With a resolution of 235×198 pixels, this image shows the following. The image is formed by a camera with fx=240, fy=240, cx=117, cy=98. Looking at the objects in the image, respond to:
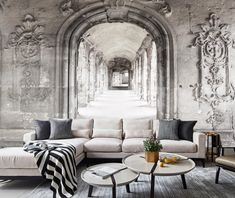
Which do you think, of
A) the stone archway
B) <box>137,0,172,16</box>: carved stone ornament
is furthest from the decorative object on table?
<box>137,0,172,16</box>: carved stone ornament

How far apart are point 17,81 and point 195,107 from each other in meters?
4.76

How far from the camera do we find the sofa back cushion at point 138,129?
5.23m

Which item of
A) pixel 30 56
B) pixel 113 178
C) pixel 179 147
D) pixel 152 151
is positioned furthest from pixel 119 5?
pixel 113 178

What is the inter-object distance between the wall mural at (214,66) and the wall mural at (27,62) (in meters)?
4.10

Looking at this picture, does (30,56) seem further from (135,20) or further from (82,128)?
(135,20)

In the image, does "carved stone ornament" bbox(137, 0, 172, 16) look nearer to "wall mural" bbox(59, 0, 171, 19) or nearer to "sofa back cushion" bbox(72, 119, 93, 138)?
"wall mural" bbox(59, 0, 171, 19)

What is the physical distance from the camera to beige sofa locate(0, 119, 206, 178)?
3578mm

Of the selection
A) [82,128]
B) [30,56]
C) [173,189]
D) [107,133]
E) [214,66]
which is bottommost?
[173,189]

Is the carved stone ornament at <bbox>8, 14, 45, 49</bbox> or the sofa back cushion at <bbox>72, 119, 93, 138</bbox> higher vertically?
the carved stone ornament at <bbox>8, 14, 45, 49</bbox>

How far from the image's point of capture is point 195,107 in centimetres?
627

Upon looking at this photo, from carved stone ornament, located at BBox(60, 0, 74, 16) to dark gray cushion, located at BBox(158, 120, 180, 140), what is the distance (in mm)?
3843

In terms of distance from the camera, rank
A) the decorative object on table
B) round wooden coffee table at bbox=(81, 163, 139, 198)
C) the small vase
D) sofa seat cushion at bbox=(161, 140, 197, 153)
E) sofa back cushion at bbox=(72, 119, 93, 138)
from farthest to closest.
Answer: sofa back cushion at bbox=(72, 119, 93, 138), sofa seat cushion at bbox=(161, 140, 197, 153), the small vase, the decorative object on table, round wooden coffee table at bbox=(81, 163, 139, 198)

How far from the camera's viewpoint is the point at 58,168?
3.46 metres

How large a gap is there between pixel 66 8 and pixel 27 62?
5.80 feet
